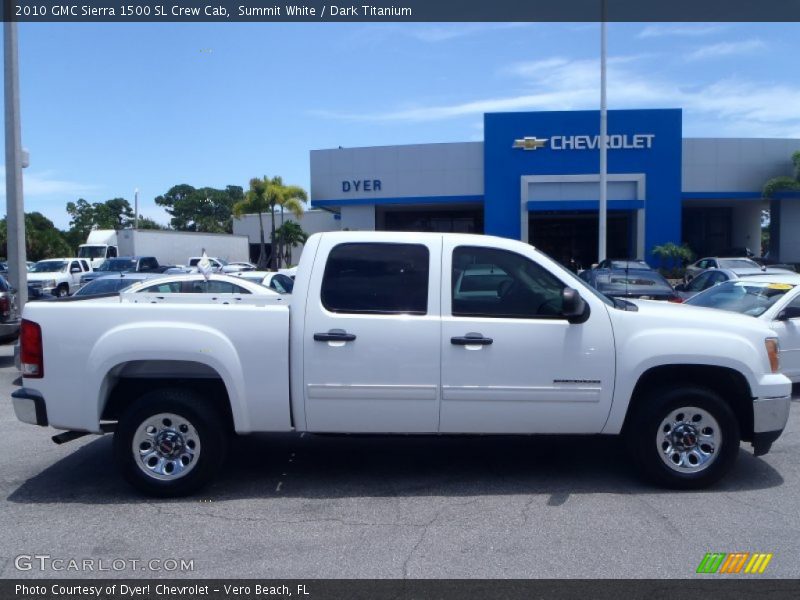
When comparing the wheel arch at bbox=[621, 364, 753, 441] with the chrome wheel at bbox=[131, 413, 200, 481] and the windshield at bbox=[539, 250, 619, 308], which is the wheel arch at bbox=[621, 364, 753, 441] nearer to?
the windshield at bbox=[539, 250, 619, 308]

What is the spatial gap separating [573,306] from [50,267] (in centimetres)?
3217

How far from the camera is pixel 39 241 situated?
5525 cm

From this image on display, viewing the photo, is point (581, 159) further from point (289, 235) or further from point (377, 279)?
point (377, 279)

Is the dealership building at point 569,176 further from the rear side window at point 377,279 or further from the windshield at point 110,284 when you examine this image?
the rear side window at point 377,279

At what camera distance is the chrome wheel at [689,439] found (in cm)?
A: 595

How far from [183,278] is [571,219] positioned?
31.6m

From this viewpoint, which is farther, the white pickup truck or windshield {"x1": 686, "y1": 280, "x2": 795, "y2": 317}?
windshield {"x1": 686, "y1": 280, "x2": 795, "y2": 317}

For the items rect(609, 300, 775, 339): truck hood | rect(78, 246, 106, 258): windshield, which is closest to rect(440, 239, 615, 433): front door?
rect(609, 300, 775, 339): truck hood

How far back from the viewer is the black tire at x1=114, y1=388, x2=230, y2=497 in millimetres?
5801

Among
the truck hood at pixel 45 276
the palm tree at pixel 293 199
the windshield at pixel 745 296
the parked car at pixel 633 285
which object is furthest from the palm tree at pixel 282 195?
the windshield at pixel 745 296

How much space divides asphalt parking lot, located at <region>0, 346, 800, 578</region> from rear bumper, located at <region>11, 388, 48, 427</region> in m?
0.64

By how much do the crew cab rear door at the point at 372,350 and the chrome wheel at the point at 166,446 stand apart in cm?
96

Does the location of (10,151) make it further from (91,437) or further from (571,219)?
(571,219)

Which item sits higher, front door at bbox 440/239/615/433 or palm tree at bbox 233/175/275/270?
palm tree at bbox 233/175/275/270
